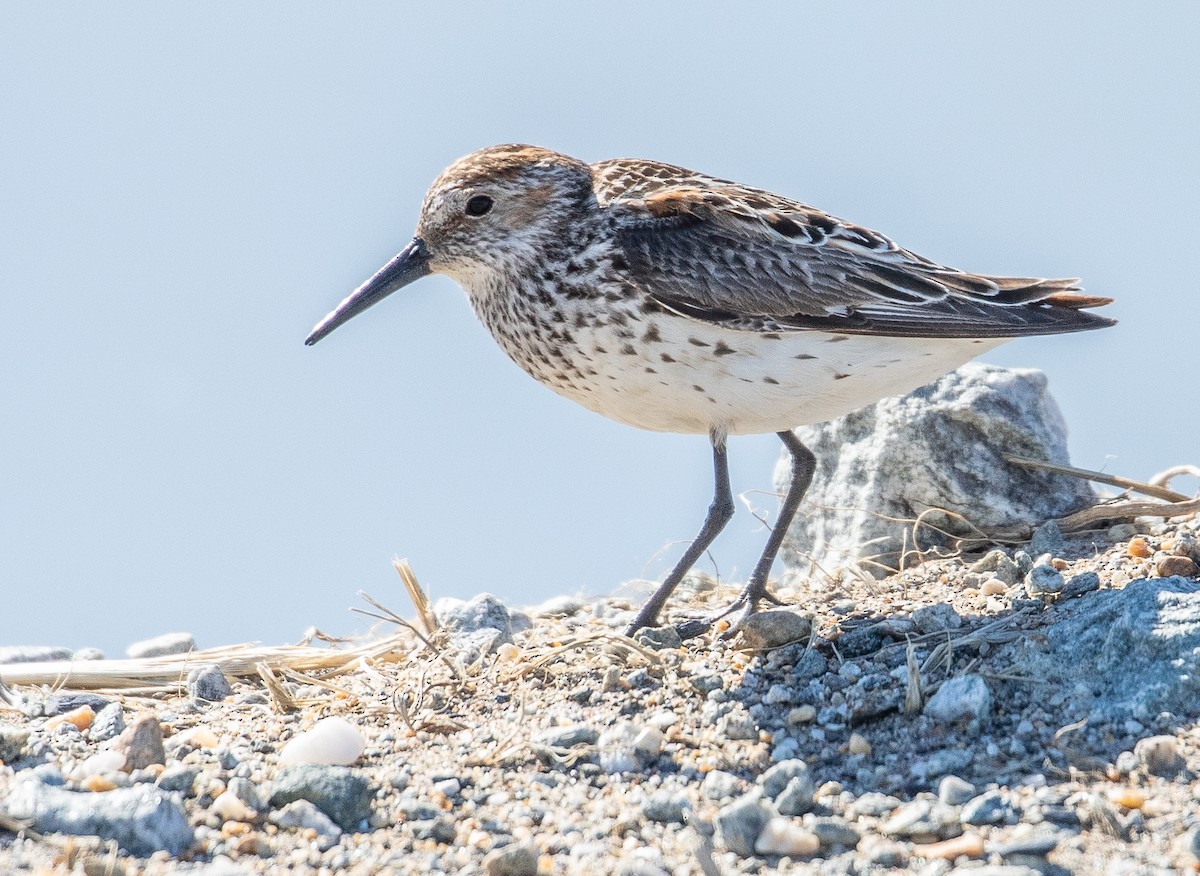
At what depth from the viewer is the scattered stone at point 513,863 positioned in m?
4.28

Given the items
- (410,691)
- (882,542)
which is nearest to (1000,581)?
(882,542)

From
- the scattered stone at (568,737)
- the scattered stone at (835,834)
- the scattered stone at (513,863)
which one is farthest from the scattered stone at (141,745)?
the scattered stone at (835,834)

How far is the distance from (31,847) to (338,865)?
40.4 inches

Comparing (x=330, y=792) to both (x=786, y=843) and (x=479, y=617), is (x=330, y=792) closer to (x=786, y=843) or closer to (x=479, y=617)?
(x=786, y=843)

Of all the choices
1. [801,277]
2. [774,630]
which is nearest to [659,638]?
[774,630]

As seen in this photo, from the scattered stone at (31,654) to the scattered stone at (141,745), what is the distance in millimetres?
2381

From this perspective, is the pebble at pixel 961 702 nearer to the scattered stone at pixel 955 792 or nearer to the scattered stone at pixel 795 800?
the scattered stone at pixel 955 792

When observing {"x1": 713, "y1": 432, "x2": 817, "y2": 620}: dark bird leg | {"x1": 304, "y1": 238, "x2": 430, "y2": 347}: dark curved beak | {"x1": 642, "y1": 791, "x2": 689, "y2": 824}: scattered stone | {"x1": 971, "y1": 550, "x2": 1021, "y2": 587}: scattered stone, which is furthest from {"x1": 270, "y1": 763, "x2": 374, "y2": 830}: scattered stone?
{"x1": 971, "y1": 550, "x2": 1021, "y2": 587}: scattered stone

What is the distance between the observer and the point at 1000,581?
22.1 ft

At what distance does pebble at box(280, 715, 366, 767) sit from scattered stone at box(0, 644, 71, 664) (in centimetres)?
276

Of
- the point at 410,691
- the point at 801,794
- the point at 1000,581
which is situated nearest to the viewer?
the point at 801,794

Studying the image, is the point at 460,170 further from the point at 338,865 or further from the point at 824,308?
the point at 338,865

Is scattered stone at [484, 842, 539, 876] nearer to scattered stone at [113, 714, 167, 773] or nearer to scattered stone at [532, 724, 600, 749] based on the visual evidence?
scattered stone at [532, 724, 600, 749]

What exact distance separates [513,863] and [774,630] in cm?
213
